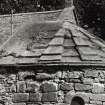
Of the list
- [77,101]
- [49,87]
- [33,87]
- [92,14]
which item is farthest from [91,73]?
[92,14]

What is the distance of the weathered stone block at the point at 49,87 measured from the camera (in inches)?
344

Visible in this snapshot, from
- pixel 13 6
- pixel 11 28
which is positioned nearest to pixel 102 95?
pixel 11 28

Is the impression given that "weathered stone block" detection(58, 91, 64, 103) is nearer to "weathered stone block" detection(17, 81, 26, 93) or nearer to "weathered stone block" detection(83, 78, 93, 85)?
"weathered stone block" detection(83, 78, 93, 85)

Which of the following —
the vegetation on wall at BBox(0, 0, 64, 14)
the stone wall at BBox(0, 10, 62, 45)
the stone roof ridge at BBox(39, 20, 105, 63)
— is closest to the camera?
the stone roof ridge at BBox(39, 20, 105, 63)

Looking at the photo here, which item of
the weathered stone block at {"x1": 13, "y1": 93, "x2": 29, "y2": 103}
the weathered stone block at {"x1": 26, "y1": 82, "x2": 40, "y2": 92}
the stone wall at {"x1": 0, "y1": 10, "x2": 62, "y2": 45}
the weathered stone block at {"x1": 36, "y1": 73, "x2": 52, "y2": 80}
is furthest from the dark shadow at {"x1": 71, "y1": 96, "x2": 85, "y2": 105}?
the stone wall at {"x1": 0, "y1": 10, "x2": 62, "y2": 45}

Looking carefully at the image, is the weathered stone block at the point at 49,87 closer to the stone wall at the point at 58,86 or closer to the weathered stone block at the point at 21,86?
the stone wall at the point at 58,86

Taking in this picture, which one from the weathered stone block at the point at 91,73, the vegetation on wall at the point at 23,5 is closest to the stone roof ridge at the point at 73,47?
the weathered stone block at the point at 91,73

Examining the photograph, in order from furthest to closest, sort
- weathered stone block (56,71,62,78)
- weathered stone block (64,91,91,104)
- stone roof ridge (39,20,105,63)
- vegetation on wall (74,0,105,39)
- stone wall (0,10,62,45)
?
vegetation on wall (74,0,105,39) < stone wall (0,10,62,45) < stone roof ridge (39,20,105,63) < weathered stone block (56,71,62,78) < weathered stone block (64,91,91,104)

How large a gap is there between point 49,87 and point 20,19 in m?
5.60

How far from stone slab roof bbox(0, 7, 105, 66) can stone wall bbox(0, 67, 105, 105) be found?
0.79ft

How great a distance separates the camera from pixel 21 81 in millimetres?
9016

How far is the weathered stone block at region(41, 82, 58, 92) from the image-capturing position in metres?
8.73

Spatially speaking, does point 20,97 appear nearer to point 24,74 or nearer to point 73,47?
point 24,74

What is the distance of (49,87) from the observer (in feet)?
28.8
